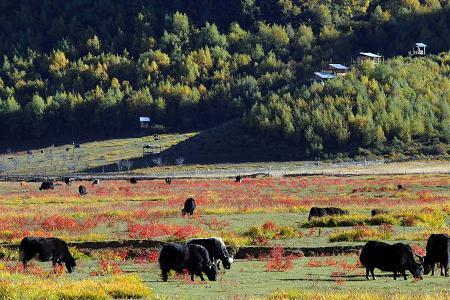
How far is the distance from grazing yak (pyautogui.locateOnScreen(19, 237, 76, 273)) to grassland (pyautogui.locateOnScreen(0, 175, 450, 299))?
66 cm

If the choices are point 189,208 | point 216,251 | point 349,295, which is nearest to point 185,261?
point 216,251

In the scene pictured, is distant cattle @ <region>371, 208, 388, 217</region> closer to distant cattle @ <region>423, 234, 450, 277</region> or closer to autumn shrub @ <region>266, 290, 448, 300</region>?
distant cattle @ <region>423, 234, 450, 277</region>

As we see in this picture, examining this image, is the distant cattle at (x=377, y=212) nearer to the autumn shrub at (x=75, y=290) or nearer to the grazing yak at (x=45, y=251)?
the grazing yak at (x=45, y=251)

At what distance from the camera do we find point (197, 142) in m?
152

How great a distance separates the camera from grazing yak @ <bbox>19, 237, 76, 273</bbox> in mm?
28375

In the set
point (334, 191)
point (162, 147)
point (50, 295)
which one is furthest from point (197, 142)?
point (50, 295)

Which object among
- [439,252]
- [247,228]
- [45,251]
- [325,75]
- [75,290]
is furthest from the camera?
Answer: [325,75]

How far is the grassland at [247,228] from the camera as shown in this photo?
23.7m

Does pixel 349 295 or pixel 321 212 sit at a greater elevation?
pixel 321 212

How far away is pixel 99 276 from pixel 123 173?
10475cm

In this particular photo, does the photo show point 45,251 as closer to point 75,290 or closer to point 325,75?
point 75,290

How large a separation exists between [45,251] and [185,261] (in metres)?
5.45

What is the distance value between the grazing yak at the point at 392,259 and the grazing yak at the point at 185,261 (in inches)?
A: 171

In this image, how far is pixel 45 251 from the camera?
28688 mm
